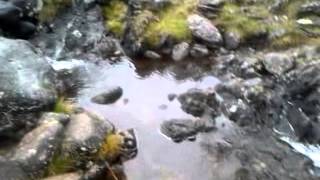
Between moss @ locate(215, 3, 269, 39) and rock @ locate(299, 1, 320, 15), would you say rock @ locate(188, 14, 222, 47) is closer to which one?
moss @ locate(215, 3, 269, 39)

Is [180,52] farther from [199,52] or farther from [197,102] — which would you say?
[197,102]

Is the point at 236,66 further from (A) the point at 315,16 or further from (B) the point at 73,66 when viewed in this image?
(B) the point at 73,66

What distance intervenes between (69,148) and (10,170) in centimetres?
97

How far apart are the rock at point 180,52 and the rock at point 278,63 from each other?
1.71 m

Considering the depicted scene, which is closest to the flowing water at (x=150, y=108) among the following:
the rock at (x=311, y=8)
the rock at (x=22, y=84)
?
the rock at (x=22, y=84)

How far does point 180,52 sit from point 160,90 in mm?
1251

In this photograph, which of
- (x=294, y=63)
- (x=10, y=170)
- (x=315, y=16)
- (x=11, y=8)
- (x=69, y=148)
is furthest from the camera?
(x=315, y=16)

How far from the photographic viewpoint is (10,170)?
7.65 meters

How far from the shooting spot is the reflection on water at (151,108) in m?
8.45

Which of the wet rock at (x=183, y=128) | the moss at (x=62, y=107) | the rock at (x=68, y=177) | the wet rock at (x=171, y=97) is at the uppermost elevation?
the moss at (x=62, y=107)

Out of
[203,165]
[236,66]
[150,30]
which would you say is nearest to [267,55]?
[236,66]

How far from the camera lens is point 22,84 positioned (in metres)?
8.61

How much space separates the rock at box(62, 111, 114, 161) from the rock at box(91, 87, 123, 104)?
37.5 inches

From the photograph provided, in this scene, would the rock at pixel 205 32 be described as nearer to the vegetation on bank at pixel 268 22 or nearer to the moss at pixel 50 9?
the vegetation on bank at pixel 268 22
